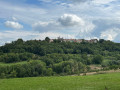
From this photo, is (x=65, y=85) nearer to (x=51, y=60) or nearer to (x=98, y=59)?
(x=51, y=60)

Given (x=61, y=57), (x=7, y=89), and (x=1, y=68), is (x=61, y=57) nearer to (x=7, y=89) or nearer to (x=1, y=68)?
(x=1, y=68)

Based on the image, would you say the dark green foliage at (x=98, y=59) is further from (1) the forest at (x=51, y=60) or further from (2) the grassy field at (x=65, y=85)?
(2) the grassy field at (x=65, y=85)

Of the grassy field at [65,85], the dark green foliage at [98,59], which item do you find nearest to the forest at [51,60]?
the dark green foliage at [98,59]

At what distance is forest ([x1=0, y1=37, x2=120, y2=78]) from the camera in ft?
156

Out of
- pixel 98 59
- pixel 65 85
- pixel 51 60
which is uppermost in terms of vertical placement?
pixel 65 85

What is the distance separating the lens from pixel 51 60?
64.5 meters

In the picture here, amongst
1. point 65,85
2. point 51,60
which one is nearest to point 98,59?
point 51,60

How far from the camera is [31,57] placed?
2889 inches

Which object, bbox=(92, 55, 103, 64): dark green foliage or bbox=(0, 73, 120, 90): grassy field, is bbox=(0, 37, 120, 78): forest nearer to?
bbox=(92, 55, 103, 64): dark green foliage

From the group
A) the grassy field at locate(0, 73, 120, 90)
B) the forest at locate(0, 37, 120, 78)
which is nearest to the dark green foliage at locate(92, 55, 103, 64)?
the forest at locate(0, 37, 120, 78)

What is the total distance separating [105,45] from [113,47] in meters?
5.04

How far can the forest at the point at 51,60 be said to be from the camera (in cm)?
4762

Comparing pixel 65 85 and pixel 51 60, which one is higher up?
pixel 65 85

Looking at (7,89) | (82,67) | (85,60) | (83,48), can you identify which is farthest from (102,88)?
(83,48)
